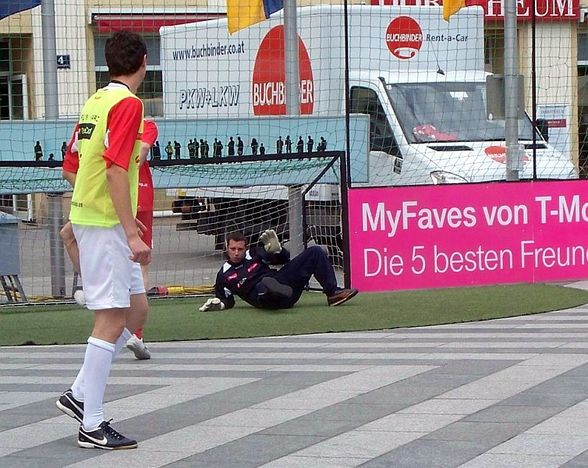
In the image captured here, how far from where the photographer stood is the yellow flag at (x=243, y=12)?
1538cm

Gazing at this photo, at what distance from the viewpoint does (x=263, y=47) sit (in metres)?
18.0

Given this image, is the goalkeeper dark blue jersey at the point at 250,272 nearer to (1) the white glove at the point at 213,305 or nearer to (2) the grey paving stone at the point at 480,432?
(1) the white glove at the point at 213,305

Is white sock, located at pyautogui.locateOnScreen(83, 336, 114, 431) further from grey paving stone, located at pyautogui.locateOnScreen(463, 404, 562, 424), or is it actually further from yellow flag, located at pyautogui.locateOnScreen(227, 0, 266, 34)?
yellow flag, located at pyautogui.locateOnScreen(227, 0, 266, 34)

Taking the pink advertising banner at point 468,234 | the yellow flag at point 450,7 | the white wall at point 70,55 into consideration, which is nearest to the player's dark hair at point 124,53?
the pink advertising banner at point 468,234

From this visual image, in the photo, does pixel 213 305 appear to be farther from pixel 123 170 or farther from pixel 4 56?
pixel 4 56

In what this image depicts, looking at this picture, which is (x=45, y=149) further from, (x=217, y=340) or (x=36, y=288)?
(x=217, y=340)

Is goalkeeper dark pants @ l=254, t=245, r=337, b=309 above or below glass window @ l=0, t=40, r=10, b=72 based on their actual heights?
below

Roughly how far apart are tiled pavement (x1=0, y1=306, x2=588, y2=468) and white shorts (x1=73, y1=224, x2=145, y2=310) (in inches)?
26.5

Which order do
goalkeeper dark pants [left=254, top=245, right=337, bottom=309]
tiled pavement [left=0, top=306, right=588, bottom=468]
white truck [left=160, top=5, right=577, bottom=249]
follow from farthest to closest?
1. white truck [left=160, top=5, right=577, bottom=249]
2. goalkeeper dark pants [left=254, top=245, right=337, bottom=309]
3. tiled pavement [left=0, top=306, right=588, bottom=468]

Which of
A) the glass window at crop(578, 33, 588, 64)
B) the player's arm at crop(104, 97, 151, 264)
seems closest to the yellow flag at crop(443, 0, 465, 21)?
Answer: the glass window at crop(578, 33, 588, 64)

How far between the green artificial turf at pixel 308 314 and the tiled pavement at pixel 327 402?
1.87 ft

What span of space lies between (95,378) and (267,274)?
5666 mm

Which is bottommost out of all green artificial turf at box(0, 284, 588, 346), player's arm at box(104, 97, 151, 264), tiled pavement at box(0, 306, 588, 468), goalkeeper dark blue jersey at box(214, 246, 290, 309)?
green artificial turf at box(0, 284, 588, 346)

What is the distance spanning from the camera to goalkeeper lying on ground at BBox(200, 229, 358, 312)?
37.2ft
